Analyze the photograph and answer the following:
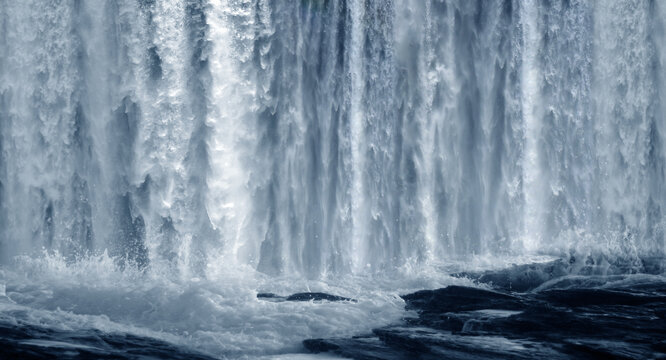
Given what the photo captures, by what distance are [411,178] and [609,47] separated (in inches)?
234

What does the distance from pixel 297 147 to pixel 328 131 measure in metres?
0.78

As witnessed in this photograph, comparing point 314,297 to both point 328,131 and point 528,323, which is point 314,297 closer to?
point 528,323

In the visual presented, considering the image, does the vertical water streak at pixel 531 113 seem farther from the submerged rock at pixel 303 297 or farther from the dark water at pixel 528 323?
the submerged rock at pixel 303 297

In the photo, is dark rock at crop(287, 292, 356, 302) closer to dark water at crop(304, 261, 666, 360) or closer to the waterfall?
dark water at crop(304, 261, 666, 360)

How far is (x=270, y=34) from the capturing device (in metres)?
19.5

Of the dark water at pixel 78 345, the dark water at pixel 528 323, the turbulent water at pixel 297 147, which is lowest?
the dark water at pixel 78 345

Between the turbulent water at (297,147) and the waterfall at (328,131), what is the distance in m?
0.04

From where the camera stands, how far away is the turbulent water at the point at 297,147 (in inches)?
723

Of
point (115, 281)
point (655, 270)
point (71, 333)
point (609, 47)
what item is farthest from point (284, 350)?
point (609, 47)

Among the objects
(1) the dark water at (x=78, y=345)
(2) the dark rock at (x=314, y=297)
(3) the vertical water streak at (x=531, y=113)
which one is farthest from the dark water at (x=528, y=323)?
(3) the vertical water streak at (x=531, y=113)

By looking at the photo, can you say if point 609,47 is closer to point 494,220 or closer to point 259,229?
point 494,220

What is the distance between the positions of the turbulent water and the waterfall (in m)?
0.04

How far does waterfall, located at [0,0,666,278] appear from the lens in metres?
18.5

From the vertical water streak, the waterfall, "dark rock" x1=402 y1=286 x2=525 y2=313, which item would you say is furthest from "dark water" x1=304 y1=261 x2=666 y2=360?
the vertical water streak
